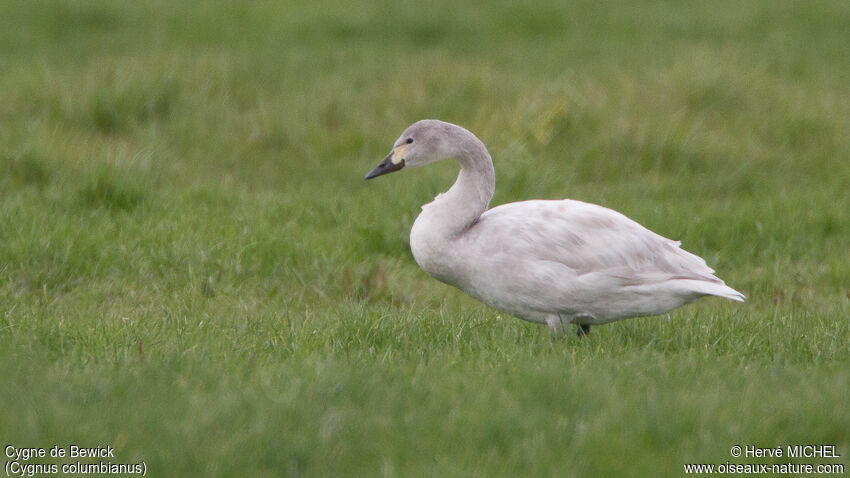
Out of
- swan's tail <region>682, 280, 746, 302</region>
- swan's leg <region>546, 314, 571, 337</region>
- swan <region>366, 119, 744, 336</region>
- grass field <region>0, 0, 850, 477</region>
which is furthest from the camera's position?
swan's leg <region>546, 314, 571, 337</region>

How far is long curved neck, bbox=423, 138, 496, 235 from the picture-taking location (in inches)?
204

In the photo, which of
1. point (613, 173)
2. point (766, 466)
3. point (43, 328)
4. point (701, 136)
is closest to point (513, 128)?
point (613, 173)

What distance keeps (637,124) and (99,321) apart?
18.1 feet

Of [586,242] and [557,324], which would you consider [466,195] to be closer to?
[586,242]

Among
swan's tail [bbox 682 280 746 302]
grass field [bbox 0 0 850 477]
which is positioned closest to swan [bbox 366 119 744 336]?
swan's tail [bbox 682 280 746 302]

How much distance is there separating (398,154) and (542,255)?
0.93 m

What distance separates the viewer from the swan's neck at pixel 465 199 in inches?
204

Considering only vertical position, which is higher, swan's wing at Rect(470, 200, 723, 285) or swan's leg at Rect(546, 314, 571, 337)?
swan's wing at Rect(470, 200, 723, 285)

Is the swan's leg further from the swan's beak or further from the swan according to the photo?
the swan's beak

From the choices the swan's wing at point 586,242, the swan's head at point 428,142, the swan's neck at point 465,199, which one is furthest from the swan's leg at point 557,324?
the swan's head at point 428,142

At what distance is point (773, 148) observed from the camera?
31.4ft

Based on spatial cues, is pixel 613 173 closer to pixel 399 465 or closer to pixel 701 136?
pixel 701 136

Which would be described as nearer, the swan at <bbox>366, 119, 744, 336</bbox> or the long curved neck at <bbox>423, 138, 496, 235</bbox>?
the swan at <bbox>366, 119, 744, 336</bbox>

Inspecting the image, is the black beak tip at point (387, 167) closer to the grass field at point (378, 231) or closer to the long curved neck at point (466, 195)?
the long curved neck at point (466, 195)
